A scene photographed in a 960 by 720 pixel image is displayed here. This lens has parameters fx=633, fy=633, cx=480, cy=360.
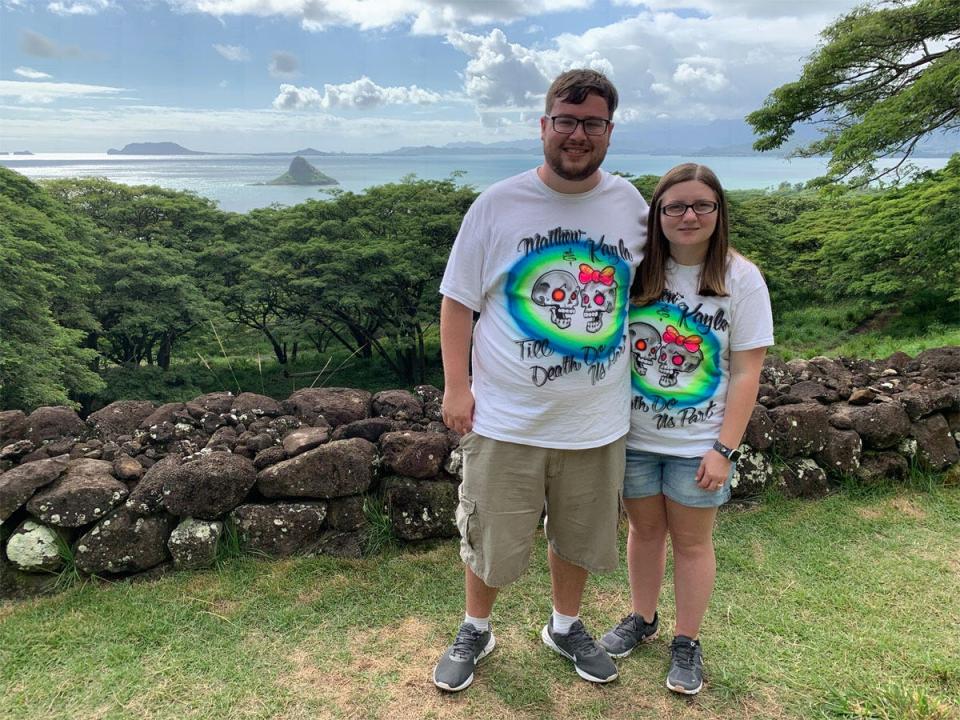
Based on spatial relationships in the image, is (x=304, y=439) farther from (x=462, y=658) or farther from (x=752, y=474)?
(x=752, y=474)

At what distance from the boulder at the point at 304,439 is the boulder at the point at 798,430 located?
8.06 ft

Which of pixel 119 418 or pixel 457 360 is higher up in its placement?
pixel 457 360

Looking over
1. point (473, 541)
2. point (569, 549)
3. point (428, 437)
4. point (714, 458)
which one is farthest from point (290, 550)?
point (714, 458)

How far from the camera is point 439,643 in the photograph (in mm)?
2428

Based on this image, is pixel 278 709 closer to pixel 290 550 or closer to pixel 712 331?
pixel 290 550

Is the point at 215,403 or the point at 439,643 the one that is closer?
the point at 439,643

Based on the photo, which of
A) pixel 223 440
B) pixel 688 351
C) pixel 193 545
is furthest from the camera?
pixel 223 440

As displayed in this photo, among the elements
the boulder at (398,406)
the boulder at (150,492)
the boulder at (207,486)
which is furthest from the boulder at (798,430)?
the boulder at (150,492)

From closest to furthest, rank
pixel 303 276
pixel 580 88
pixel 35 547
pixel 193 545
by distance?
pixel 580 88, pixel 35 547, pixel 193 545, pixel 303 276

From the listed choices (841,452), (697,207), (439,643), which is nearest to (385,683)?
(439,643)

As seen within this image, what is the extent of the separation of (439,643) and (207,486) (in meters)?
1.23

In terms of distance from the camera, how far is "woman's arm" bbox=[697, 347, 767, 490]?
197cm

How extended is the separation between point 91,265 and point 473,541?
16.8 metres

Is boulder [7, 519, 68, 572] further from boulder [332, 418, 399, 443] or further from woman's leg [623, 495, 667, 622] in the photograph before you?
woman's leg [623, 495, 667, 622]
